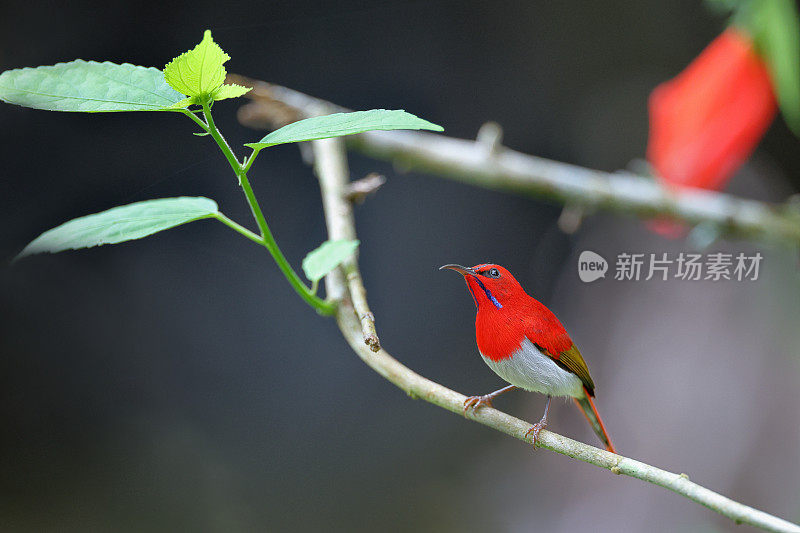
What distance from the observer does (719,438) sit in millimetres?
480

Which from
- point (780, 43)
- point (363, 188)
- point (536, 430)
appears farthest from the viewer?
point (780, 43)

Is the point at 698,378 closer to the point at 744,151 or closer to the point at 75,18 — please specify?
the point at 744,151

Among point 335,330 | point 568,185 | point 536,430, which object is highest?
point 568,185

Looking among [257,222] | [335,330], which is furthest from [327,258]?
[335,330]

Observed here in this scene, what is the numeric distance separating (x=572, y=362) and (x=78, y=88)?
0.12 m

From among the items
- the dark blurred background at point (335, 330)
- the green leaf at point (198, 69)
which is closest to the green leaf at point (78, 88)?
the green leaf at point (198, 69)

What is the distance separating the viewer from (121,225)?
161mm

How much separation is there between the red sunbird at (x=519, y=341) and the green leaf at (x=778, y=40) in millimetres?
277

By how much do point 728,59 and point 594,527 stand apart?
12.7 inches

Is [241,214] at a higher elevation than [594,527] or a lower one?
higher

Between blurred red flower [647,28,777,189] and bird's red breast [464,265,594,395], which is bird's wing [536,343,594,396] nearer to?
bird's red breast [464,265,594,395]

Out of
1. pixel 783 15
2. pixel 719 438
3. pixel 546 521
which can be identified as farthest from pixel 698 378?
pixel 783 15

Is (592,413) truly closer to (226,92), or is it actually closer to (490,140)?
(226,92)

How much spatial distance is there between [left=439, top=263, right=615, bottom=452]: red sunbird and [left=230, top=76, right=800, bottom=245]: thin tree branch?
0.31 metres
